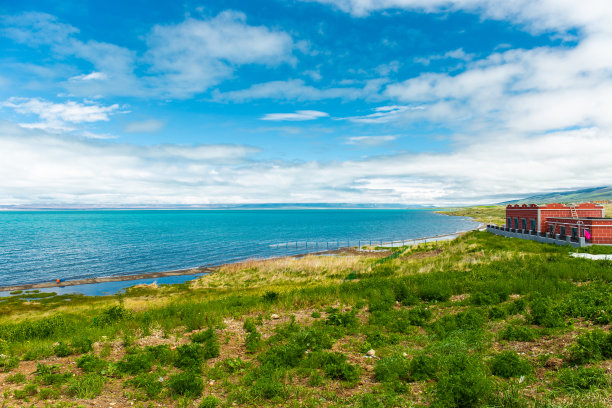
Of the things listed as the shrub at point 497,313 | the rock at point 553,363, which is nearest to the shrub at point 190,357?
the rock at point 553,363

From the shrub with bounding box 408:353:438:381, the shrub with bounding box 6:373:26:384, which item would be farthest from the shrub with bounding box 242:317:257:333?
the shrub with bounding box 6:373:26:384

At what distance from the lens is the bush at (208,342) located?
39.7 ft

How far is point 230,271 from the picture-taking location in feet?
164

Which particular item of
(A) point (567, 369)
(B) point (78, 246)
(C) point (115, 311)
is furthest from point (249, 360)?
(B) point (78, 246)

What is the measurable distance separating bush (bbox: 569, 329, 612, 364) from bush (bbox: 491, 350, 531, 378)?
150 cm

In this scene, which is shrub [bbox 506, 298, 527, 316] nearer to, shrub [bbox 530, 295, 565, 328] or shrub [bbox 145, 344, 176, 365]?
shrub [bbox 530, 295, 565, 328]

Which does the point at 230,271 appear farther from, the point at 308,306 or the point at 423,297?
the point at 423,297

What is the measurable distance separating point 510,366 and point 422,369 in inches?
97.5

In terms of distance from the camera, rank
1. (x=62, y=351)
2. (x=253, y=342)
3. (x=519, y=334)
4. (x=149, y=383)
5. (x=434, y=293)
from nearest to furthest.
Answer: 1. (x=149, y=383)
2. (x=519, y=334)
3. (x=62, y=351)
4. (x=253, y=342)
5. (x=434, y=293)

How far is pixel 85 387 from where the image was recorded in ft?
30.8

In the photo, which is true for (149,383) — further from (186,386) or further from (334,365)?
(334,365)

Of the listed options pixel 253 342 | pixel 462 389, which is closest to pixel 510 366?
pixel 462 389

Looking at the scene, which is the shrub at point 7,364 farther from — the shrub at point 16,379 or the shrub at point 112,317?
the shrub at point 112,317

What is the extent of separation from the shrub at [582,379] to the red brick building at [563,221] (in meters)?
46.0
